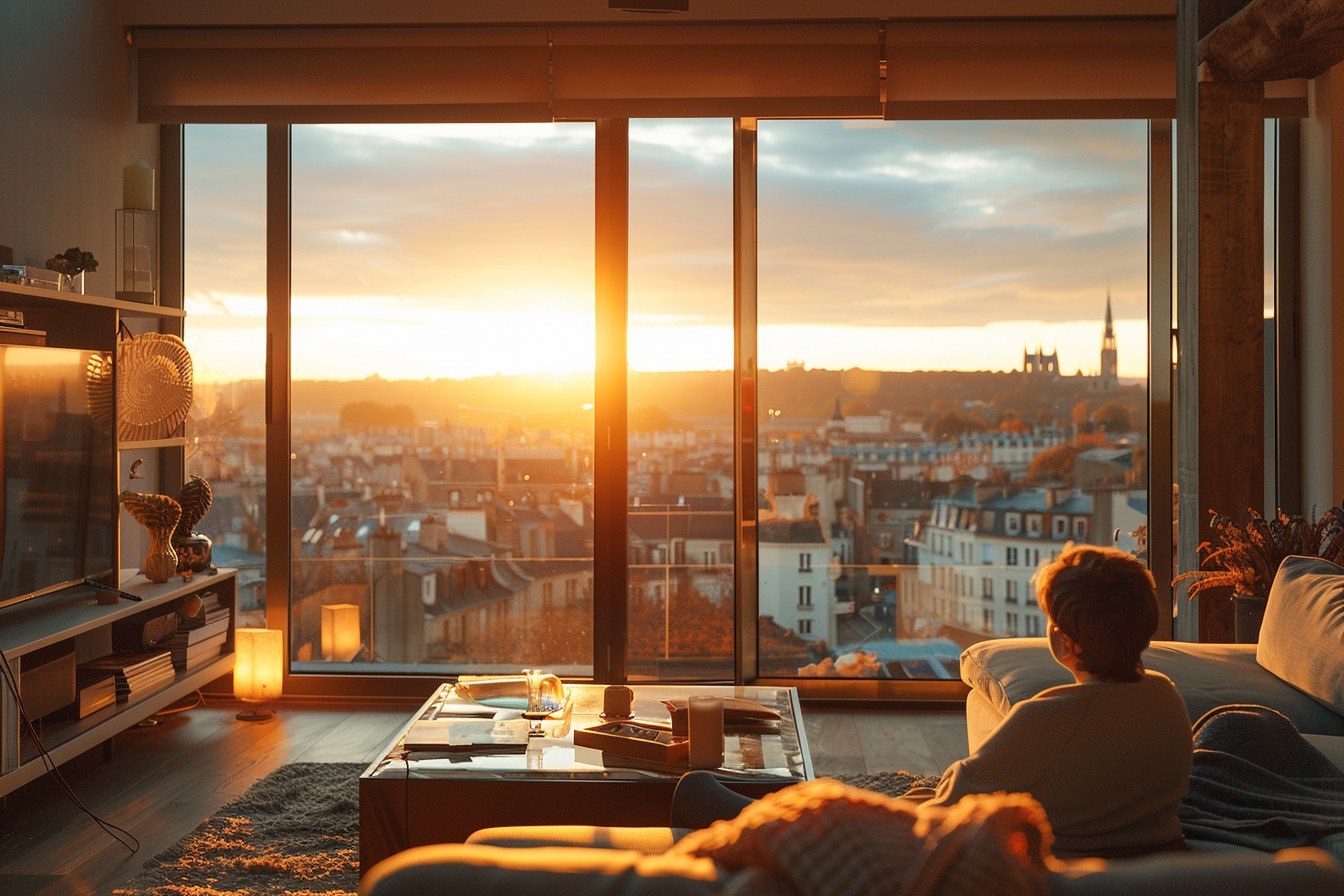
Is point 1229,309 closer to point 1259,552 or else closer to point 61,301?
point 1259,552

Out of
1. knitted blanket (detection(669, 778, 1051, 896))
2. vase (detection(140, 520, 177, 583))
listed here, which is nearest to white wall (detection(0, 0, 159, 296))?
vase (detection(140, 520, 177, 583))

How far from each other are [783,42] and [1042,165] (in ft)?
3.82

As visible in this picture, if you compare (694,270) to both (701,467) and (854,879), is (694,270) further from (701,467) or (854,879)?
(854,879)

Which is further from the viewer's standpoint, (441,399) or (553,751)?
(441,399)

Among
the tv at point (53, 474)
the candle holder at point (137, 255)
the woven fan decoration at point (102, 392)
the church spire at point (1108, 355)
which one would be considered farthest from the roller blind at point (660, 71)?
the tv at point (53, 474)

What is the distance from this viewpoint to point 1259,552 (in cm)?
324

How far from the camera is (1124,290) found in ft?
14.2

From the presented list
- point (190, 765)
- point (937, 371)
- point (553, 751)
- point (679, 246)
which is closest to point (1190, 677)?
point (553, 751)

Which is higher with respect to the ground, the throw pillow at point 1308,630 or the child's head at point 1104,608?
the child's head at point 1104,608

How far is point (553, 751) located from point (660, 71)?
284 cm

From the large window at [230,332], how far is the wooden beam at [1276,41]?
366cm

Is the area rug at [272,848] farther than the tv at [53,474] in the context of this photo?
No

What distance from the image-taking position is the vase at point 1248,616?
321 centimetres

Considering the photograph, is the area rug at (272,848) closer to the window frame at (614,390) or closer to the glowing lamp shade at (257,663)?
the glowing lamp shade at (257,663)
